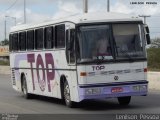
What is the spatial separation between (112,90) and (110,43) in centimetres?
142

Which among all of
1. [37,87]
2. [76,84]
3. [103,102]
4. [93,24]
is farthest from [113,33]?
[37,87]

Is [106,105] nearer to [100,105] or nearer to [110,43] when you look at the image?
[100,105]

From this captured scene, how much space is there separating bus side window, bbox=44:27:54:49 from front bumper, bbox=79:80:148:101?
10.8ft

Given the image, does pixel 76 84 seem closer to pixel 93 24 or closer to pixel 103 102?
pixel 93 24

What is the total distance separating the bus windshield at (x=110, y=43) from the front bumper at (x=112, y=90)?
2.63 ft

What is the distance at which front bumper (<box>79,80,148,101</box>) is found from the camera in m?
15.7

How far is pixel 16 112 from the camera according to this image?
15859mm

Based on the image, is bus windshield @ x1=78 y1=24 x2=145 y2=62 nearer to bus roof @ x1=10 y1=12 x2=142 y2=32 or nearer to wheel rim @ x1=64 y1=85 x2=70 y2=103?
bus roof @ x1=10 y1=12 x2=142 y2=32

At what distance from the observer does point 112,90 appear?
15922 mm

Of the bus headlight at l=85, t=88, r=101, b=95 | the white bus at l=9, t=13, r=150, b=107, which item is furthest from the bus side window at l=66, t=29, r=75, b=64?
the bus headlight at l=85, t=88, r=101, b=95

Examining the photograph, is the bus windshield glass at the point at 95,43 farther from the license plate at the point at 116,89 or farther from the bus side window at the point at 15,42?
the bus side window at the point at 15,42

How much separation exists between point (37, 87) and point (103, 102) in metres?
3.07

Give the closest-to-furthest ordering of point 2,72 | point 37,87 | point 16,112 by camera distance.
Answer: point 16,112 < point 37,87 < point 2,72

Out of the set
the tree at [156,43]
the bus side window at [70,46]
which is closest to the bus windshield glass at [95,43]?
the bus side window at [70,46]
